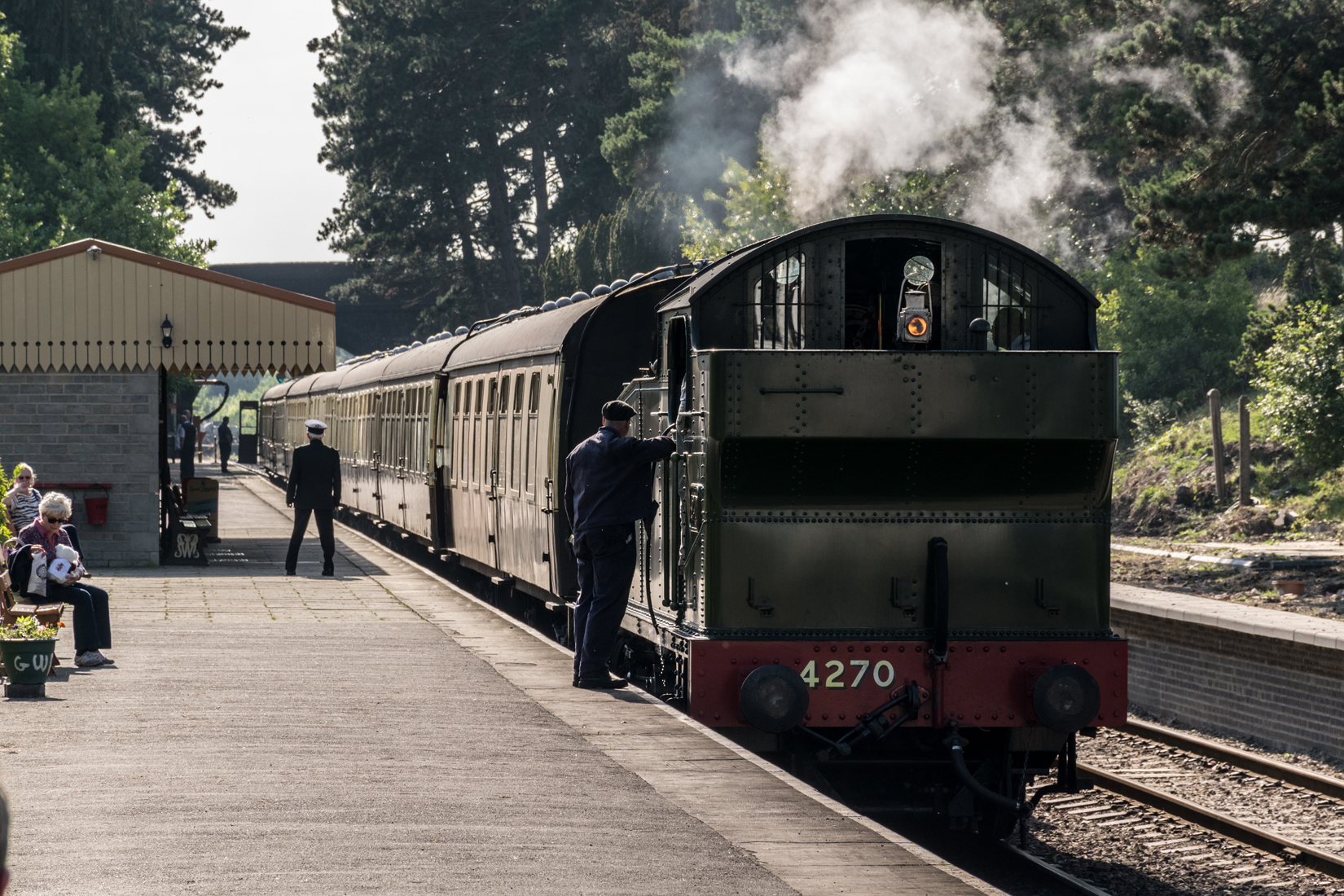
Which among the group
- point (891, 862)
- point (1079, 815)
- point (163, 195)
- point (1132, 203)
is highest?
point (163, 195)

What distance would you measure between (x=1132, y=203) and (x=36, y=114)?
103ft

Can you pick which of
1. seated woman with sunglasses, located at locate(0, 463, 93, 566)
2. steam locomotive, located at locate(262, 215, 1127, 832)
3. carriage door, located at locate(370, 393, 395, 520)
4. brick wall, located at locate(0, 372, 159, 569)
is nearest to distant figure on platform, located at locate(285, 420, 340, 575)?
brick wall, located at locate(0, 372, 159, 569)

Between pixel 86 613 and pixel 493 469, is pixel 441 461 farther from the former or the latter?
pixel 86 613

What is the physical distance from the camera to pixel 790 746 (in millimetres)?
8570

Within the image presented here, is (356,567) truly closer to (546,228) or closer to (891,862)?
(891,862)

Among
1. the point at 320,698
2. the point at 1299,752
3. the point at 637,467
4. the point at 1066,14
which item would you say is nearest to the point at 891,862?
the point at 637,467

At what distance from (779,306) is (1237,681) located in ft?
22.0

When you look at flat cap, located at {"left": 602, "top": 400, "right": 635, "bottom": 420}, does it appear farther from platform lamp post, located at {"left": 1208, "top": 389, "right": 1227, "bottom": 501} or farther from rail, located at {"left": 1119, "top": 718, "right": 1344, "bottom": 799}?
platform lamp post, located at {"left": 1208, "top": 389, "right": 1227, "bottom": 501}

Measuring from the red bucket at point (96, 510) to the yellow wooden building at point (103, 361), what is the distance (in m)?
0.13

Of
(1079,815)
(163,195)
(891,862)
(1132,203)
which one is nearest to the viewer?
(891,862)

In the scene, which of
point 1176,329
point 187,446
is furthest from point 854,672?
point 187,446

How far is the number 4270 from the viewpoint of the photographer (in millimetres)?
8227

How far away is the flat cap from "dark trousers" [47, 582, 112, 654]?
13.3ft

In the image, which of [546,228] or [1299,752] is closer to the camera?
[1299,752]
